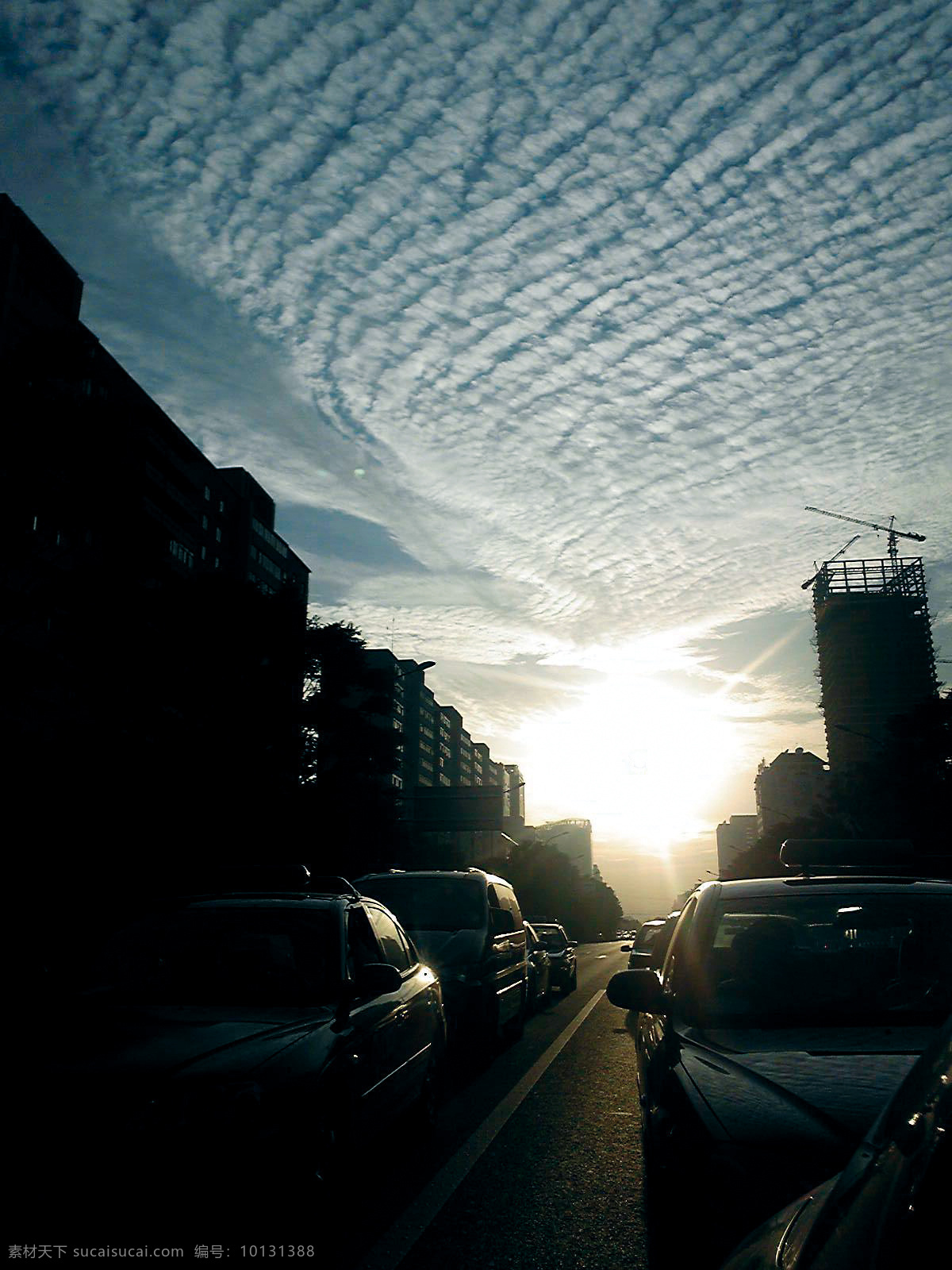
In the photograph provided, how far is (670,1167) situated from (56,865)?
58.0ft

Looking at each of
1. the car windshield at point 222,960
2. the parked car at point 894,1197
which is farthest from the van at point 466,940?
the parked car at point 894,1197

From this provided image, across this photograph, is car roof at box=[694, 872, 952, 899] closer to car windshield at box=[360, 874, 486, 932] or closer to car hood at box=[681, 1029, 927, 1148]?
car hood at box=[681, 1029, 927, 1148]

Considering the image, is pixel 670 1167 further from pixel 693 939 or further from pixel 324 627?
pixel 324 627

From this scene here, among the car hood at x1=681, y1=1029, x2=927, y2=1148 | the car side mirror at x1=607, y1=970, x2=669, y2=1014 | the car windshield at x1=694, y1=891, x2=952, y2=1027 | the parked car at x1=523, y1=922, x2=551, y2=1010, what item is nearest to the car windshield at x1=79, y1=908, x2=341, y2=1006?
the car side mirror at x1=607, y1=970, x2=669, y2=1014

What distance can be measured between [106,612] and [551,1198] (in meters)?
21.8

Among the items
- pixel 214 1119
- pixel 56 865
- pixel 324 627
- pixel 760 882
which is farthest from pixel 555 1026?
pixel 324 627

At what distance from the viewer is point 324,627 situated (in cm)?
4681

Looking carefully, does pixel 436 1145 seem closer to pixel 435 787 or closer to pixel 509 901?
pixel 509 901

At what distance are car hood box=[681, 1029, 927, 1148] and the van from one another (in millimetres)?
7212

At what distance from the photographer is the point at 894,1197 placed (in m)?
1.36

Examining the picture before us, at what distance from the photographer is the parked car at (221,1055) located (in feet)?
12.7

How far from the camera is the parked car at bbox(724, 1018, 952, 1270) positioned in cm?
126

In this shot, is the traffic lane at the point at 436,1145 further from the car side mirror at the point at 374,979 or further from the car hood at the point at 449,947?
the car hood at the point at 449,947

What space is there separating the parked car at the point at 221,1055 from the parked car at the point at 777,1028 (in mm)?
1470
